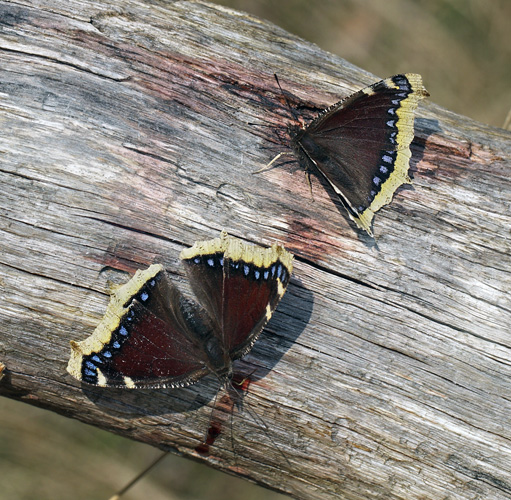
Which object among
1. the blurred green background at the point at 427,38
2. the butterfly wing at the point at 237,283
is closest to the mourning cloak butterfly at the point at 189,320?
the butterfly wing at the point at 237,283

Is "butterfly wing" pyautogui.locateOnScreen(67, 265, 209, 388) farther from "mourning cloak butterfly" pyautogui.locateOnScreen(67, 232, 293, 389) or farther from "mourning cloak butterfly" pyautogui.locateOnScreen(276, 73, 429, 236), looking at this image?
"mourning cloak butterfly" pyautogui.locateOnScreen(276, 73, 429, 236)

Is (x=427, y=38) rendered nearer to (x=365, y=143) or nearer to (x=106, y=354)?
(x=365, y=143)

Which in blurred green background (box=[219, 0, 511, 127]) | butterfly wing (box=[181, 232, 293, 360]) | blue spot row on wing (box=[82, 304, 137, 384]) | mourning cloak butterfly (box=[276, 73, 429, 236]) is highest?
blurred green background (box=[219, 0, 511, 127])

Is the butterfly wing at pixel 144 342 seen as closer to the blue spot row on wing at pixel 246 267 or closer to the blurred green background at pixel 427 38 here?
the blue spot row on wing at pixel 246 267

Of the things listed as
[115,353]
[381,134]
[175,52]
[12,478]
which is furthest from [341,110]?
[12,478]

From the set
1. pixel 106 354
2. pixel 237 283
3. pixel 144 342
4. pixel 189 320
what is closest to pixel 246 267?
pixel 237 283

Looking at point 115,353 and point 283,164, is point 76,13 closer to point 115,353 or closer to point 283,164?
point 283,164

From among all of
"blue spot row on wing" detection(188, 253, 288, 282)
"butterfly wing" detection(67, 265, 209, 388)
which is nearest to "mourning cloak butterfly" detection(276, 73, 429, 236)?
"blue spot row on wing" detection(188, 253, 288, 282)

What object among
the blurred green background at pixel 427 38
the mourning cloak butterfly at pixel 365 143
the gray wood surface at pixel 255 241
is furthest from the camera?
the blurred green background at pixel 427 38
